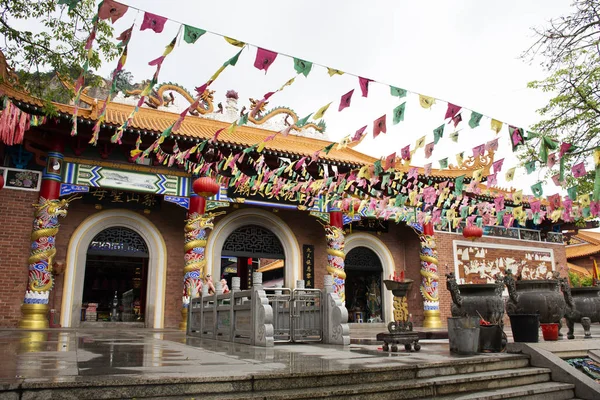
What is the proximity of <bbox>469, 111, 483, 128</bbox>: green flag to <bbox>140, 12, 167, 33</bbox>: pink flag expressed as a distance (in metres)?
4.08

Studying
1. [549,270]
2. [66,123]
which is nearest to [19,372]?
[66,123]

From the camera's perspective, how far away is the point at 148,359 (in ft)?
14.1

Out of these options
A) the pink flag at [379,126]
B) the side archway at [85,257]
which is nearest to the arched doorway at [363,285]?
the side archway at [85,257]

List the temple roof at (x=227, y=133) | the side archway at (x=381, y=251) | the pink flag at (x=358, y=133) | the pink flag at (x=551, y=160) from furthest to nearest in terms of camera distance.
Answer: the side archway at (x=381, y=251) < the temple roof at (x=227, y=133) < the pink flag at (x=551, y=160) < the pink flag at (x=358, y=133)

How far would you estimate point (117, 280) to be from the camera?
13.3 m

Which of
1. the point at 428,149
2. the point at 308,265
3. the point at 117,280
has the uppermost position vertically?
the point at 428,149

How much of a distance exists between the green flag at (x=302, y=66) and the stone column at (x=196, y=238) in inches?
183

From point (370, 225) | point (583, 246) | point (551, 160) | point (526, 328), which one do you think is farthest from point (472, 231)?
point (583, 246)

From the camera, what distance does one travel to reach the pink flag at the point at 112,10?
14.5 feet

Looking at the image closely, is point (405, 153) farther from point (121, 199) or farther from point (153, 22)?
point (121, 199)

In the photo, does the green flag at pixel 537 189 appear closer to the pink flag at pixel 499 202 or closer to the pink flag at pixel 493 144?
the pink flag at pixel 493 144

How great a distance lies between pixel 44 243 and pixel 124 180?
1.93 m

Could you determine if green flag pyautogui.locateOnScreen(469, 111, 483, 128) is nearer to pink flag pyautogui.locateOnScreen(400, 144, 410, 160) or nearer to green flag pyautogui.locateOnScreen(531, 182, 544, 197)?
pink flag pyautogui.locateOnScreen(400, 144, 410, 160)

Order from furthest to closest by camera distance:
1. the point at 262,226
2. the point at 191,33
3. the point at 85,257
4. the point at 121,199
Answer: the point at 262,226 < the point at 121,199 < the point at 85,257 < the point at 191,33
